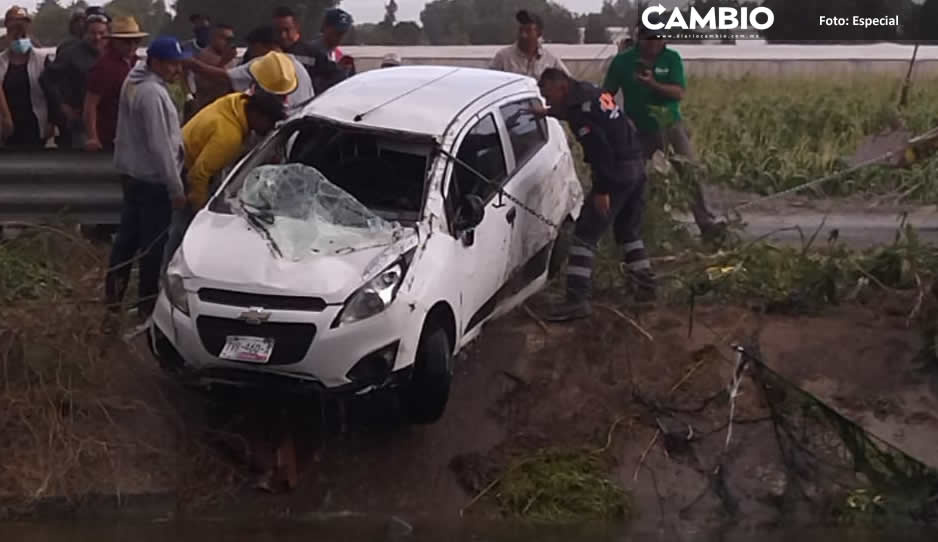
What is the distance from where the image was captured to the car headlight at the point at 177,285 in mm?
8430

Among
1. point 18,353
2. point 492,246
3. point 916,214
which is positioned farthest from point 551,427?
point 916,214

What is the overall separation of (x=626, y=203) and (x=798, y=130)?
7838 mm

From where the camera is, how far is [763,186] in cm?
1579

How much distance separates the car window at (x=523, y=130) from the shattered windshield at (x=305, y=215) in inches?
60.5

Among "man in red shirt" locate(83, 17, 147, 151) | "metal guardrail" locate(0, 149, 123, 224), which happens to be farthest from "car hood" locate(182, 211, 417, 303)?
"man in red shirt" locate(83, 17, 147, 151)

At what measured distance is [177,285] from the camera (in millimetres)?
8500

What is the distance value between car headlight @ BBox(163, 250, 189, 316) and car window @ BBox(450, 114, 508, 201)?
5.52 feet

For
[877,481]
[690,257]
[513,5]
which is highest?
[513,5]

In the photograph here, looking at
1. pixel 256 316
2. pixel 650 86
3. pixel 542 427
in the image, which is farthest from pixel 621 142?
pixel 256 316

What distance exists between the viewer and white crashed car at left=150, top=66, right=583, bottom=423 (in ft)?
26.9

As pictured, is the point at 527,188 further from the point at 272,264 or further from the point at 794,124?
the point at 794,124

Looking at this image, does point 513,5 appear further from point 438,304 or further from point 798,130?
point 438,304

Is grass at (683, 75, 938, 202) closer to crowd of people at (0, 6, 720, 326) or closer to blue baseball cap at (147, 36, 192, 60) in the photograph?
crowd of people at (0, 6, 720, 326)

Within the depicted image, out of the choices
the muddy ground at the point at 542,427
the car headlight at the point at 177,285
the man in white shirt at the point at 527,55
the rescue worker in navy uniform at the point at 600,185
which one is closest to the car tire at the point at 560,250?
the rescue worker in navy uniform at the point at 600,185
